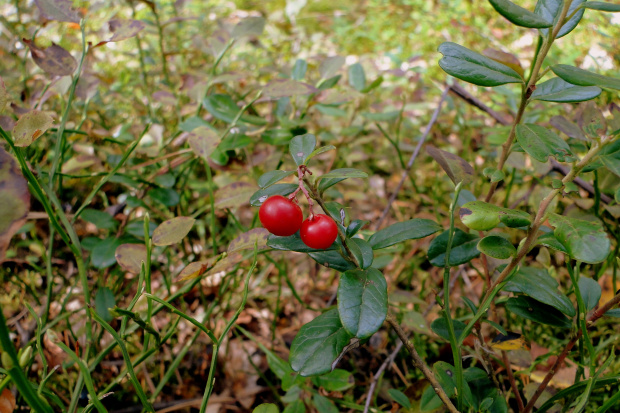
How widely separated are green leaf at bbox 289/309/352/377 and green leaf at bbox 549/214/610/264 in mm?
307

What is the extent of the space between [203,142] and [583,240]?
2.46ft

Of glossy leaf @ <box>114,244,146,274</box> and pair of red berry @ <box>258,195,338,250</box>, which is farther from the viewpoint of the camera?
glossy leaf @ <box>114,244,146,274</box>

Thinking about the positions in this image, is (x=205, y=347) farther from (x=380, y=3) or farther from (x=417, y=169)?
(x=380, y=3)

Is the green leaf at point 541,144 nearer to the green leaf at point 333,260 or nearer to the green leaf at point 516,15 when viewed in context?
the green leaf at point 516,15

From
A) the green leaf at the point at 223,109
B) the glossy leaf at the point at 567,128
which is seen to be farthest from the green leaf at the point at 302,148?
the glossy leaf at the point at 567,128

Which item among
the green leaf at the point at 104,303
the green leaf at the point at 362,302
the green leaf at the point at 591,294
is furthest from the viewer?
the green leaf at the point at 104,303

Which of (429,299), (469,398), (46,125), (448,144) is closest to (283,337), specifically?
(429,299)

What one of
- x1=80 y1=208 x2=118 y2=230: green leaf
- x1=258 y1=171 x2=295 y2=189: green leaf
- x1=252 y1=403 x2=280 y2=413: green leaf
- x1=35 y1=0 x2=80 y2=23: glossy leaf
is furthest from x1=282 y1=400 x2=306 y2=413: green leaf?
x1=35 y1=0 x2=80 y2=23: glossy leaf

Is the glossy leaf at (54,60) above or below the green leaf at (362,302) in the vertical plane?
above

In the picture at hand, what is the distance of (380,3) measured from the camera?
12.1ft

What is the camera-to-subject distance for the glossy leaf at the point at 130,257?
80cm

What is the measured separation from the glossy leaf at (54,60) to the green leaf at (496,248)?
39.1 inches

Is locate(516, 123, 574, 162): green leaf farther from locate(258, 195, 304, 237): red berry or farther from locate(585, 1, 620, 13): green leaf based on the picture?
locate(258, 195, 304, 237): red berry

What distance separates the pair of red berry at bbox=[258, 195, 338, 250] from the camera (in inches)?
21.2
